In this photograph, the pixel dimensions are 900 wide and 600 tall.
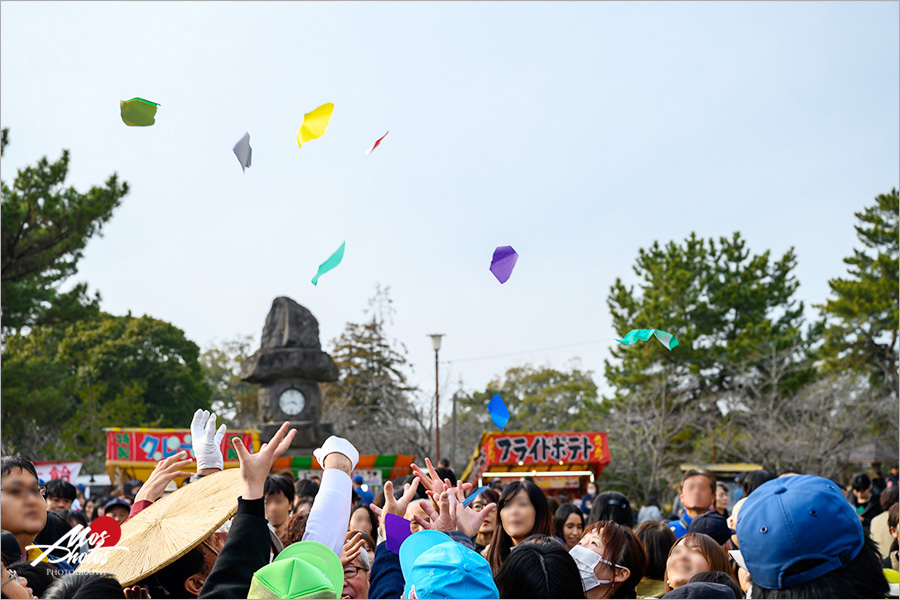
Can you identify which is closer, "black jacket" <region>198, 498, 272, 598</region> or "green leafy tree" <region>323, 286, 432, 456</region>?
"black jacket" <region>198, 498, 272, 598</region>

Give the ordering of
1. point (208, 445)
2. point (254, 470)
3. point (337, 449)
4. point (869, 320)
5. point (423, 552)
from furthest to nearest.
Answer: point (869, 320)
point (208, 445)
point (337, 449)
point (423, 552)
point (254, 470)

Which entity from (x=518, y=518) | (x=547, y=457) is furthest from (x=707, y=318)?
(x=518, y=518)

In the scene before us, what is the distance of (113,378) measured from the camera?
133ft

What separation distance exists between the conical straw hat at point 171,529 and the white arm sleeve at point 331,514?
278 mm

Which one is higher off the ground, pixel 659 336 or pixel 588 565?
pixel 659 336

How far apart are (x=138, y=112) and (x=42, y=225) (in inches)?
702

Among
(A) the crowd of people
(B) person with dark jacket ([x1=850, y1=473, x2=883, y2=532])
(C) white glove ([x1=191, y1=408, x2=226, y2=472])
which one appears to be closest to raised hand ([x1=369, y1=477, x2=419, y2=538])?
(A) the crowd of people

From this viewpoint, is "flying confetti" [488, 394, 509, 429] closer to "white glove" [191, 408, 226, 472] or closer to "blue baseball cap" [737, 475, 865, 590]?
"white glove" [191, 408, 226, 472]

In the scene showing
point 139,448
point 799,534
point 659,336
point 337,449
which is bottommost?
point 799,534

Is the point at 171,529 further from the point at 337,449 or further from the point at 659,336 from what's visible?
the point at 659,336

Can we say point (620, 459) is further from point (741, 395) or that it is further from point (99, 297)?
point (99, 297)

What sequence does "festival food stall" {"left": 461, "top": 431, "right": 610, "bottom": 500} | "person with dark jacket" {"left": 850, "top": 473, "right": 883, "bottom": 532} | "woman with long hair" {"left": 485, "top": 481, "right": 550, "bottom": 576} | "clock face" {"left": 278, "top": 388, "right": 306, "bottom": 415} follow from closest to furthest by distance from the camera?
"woman with long hair" {"left": 485, "top": 481, "right": 550, "bottom": 576} < "person with dark jacket" {"left": 850, "top": 473, "right": 883, "bottom": 532} < "festival food stall" {"left": 461, "top": 431, "right": 610, "bottom": 500} < "clock face" {"left": 278, "top": 388, "right": 306, "bottom": 415}

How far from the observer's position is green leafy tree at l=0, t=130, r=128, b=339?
19031mm

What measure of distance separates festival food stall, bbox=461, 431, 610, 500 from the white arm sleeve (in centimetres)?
1463
